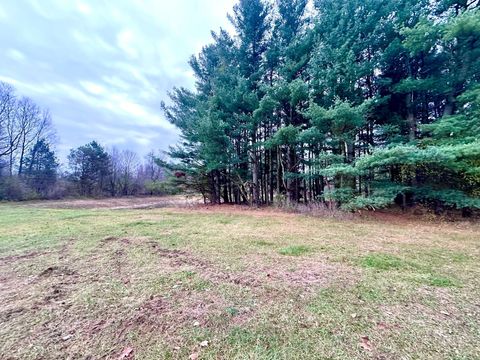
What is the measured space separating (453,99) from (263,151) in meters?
8.22

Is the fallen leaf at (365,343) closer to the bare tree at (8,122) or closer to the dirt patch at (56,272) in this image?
the dirt patch at (56,272)

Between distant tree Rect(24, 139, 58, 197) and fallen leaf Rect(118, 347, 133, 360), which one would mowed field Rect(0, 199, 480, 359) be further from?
distant tree Rect(24, 139, 58, 197)

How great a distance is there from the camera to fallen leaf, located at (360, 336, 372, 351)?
1.56 metres

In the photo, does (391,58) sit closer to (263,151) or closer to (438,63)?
(438,63)

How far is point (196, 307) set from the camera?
2160 millimetres

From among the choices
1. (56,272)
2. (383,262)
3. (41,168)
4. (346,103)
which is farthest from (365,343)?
(41,168)

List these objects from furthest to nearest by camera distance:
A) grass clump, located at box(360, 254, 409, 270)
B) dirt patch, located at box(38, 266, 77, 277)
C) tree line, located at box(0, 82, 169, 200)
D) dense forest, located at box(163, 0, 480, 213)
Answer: tree line, located at box(0, 82, 169, 200), dense forest, located at box(163, 0, 480, 213), grass clump, located at box(360, 254, 409, 270), dirt patch, located at box(38, 266, 77, 277)

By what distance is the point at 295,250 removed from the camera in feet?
13.0

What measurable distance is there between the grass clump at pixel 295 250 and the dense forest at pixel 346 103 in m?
3.99

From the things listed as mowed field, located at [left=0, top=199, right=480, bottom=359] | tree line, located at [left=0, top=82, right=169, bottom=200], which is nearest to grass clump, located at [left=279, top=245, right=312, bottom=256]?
mowed field, located at [left=0, top=199, right=480, bottom=359]

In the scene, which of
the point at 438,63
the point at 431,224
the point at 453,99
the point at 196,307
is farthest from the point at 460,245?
the point at 438,63

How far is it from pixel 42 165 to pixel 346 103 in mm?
34134

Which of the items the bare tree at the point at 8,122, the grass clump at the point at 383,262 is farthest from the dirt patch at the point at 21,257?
the bare tree at the point at 8,122

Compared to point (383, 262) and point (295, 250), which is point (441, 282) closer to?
point (383, 262)
